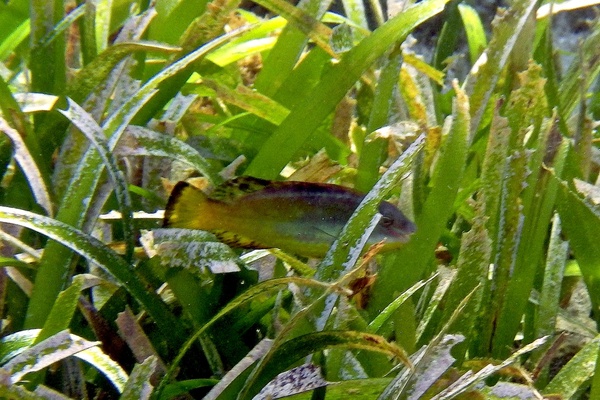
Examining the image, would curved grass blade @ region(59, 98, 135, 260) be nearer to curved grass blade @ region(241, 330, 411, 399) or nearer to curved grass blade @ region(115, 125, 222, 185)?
curved grass blade @ region(115, 125, 222, 185)

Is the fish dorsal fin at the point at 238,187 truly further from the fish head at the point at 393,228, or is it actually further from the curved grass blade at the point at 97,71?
the curved grass blade at the point at 97,71

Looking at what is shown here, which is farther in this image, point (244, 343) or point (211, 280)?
point (211, 280)

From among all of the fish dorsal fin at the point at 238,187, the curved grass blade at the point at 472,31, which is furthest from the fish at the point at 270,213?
the curved grass blade at the point at 472,31

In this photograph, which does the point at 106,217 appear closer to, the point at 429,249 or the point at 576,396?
the point at 429,249

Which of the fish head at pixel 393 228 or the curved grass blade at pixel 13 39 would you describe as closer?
the fish head at pixel 393 228

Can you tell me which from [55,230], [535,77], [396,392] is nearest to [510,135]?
[535,77]

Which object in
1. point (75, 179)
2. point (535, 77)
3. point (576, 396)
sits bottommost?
point (576, 396)

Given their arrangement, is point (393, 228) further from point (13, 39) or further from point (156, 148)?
point (13, 39)
